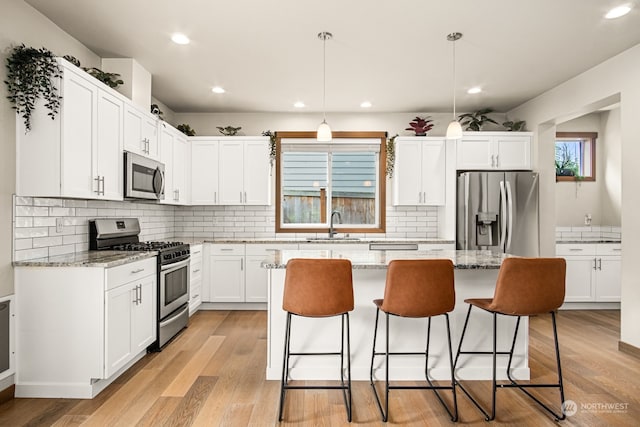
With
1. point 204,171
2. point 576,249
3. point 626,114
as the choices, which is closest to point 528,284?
point 626,114

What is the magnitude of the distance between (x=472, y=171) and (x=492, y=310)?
10.5 ft

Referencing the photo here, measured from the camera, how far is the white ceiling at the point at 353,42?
2.88 m

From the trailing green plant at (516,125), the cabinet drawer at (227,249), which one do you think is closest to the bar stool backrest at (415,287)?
the cabinet drawer at (227,249)

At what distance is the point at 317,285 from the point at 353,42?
218 cm

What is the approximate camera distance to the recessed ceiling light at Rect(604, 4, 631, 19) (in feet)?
9.36

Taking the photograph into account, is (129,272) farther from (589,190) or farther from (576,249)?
(589,190)

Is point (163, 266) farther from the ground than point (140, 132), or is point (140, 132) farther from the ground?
point (140, 132)

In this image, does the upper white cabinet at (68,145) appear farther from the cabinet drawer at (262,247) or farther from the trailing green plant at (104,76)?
the cabinet drawer at (262,247)

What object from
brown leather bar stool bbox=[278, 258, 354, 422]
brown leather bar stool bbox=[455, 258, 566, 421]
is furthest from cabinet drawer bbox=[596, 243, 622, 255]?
brown leather bar stool bbox=[278, 258, 354, 422]

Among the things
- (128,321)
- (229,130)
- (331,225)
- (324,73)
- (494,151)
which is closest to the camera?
(128,321)

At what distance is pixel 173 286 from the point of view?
12.8 ft

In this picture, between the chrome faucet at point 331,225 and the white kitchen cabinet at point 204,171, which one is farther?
the chrome faucet at point 331,225

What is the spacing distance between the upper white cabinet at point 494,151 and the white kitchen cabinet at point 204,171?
127 inches

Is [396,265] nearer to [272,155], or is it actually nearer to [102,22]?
[102,22]
